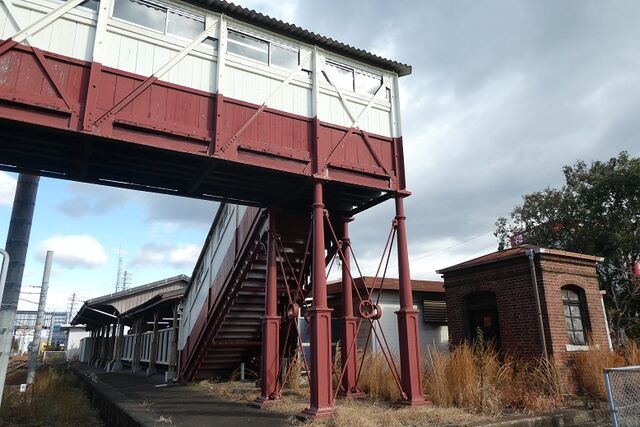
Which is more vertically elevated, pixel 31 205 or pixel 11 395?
pixel 31 205

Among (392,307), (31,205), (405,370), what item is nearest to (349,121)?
(405,370)

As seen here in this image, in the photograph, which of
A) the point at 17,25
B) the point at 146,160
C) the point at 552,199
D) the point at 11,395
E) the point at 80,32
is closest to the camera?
the point at 17,25

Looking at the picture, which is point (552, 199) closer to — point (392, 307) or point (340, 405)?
point (392, 307)

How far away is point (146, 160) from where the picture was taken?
28.3ft

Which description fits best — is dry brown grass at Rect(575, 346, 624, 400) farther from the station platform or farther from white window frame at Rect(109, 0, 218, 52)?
white window frame at Rect(109, 0, 218, 52)

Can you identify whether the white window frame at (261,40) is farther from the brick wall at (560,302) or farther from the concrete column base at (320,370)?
the brick wall at (560,302)

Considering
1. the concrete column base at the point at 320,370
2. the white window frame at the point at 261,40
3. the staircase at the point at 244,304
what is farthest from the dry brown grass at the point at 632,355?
the white window frame at the point at 261,40

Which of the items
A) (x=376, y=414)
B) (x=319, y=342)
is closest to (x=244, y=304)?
(x=319, y=342)

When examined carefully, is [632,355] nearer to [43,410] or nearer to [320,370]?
[320,370]

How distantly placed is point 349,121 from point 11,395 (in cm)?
1165

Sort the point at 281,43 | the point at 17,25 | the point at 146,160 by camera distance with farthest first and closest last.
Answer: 1. the point at 281,43
2. the point at 146,160
3. the point at 17,25

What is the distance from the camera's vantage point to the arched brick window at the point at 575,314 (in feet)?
39.1

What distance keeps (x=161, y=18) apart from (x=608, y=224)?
20.4 m

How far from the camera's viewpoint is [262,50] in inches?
364
